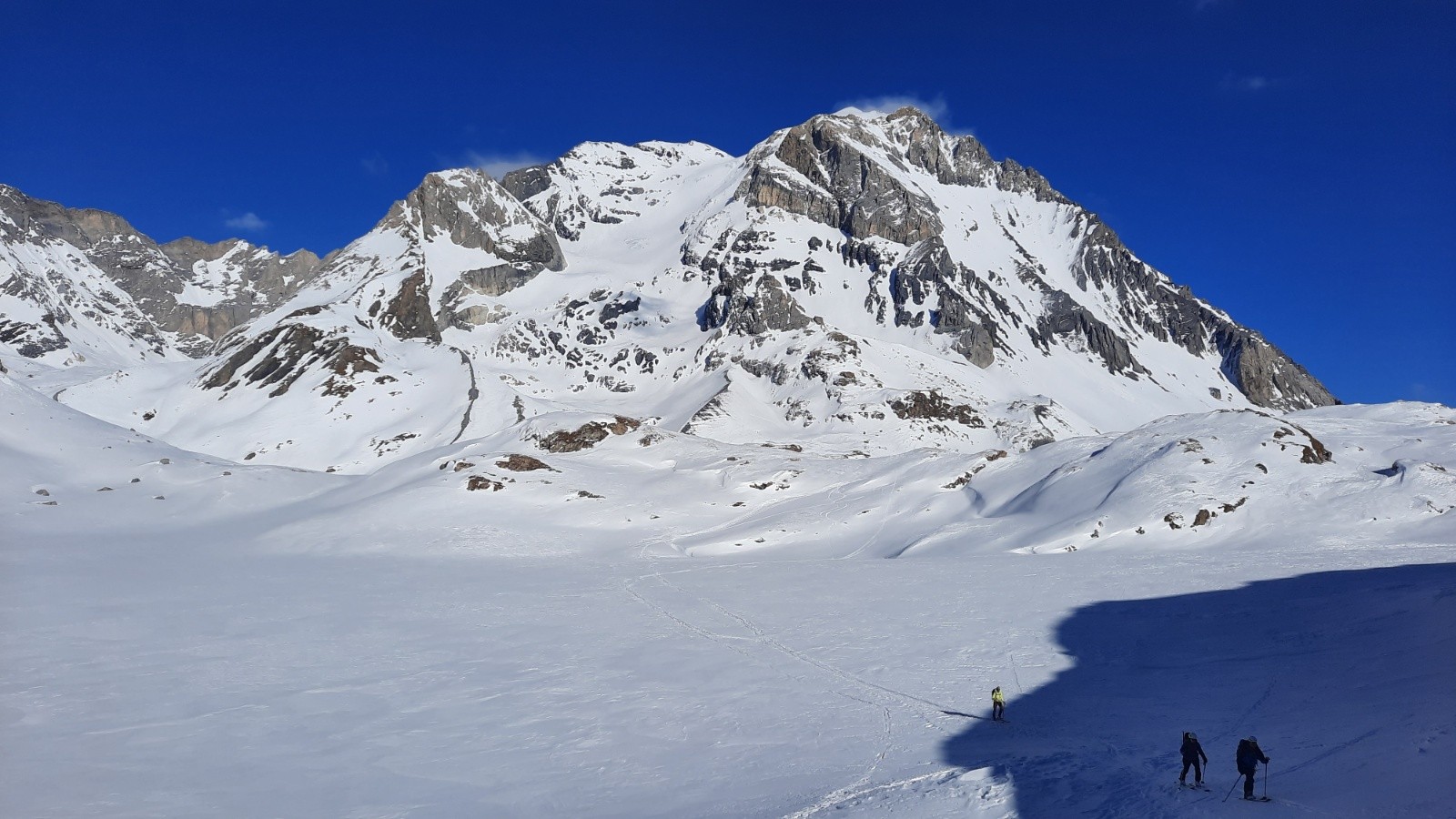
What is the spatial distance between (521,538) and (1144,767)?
144 feet

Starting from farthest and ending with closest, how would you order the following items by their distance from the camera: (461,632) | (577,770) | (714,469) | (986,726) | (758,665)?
(714,469)
(461,632)
(758,665)
(986,726)
(577,770)

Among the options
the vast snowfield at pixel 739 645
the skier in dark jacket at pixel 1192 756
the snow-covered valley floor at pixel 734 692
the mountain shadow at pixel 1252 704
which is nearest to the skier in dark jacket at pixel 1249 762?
the vast snowfield at pixel 739 645

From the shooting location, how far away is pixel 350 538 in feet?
177

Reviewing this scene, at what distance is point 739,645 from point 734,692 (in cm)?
525

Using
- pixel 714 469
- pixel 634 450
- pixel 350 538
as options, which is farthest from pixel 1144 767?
pixel 634 450

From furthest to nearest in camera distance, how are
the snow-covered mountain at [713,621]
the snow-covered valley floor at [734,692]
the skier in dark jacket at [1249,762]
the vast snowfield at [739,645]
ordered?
the snow-covered mountain at [713,621] → the vast snowfield at [739,645] → the snow-covered valley floor at [734,692] → the skier in dark jacket at [1249,762]

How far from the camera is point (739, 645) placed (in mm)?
29688

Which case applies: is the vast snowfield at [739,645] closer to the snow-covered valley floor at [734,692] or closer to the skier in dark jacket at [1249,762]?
the snow-covered valley floor at [734,692]

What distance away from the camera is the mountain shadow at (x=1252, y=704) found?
602 inches

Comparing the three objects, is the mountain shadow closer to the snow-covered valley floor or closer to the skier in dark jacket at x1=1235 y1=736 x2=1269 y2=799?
the snow-covered valley floor

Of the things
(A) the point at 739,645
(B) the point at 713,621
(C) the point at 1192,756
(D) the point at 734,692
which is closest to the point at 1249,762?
(C) the point at 1192,756

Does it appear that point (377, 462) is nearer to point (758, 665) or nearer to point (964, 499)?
point (964, 499)

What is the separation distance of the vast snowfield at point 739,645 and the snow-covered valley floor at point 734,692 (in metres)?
0.12

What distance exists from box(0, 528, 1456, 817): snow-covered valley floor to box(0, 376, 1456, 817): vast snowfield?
12cm
